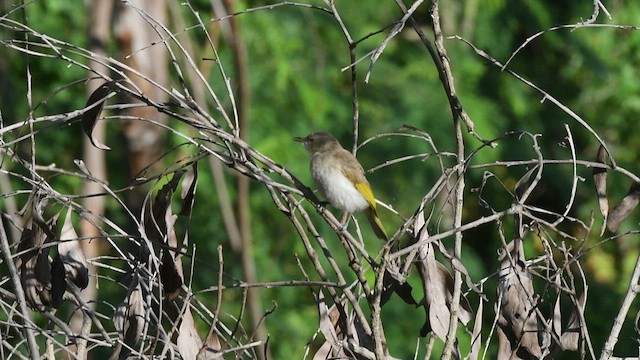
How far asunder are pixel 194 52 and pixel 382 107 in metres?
1.91

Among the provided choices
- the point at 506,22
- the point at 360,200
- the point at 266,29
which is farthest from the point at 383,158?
the point at 360,200

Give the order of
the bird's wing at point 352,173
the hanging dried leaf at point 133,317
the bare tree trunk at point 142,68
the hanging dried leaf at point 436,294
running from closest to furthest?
the hanging dried leaf at point 133,317
the hanging dried leaf at point 436,294
the bird's wing at point 352,173
the bare tree trunk at point 142,68

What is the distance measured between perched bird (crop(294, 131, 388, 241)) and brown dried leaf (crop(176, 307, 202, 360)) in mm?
1953

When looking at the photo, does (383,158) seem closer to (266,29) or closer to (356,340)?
(266,29)

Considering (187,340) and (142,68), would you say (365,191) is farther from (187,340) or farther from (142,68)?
(142,68)

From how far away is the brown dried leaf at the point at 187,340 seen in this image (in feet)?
8.77

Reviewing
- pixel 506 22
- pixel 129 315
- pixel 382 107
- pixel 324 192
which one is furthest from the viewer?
pixel 506 22

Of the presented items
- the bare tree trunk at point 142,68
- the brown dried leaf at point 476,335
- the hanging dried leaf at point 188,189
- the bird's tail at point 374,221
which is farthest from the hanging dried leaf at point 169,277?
the bare tree trunk at point 142,68

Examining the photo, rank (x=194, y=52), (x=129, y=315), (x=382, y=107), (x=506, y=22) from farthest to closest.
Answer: (x=506, y=22)
(x=382, y=107)
(x=194, y=52)
(x=129, y=315)

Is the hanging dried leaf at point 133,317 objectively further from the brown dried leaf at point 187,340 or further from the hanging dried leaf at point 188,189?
the hanging dried leaf at point 188,189

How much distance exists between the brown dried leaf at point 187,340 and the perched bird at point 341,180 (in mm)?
1953

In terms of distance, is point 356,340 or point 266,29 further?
point 266,29

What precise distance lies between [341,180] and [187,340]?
221cm

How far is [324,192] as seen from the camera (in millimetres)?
4773
